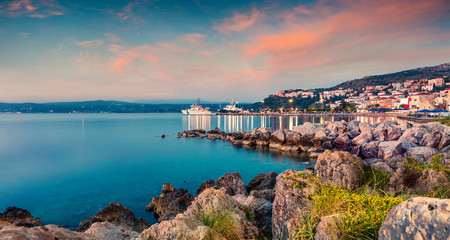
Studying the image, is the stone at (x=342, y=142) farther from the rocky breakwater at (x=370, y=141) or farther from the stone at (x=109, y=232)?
the stone at (x=109, y=232)

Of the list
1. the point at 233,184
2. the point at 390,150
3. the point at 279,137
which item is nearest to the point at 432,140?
the point at 390,150

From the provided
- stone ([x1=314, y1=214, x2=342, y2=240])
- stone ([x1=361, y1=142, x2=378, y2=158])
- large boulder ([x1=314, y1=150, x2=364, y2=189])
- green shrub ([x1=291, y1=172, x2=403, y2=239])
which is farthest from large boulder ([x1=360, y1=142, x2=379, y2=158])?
stone ([x1=314, y1=214, x2=342, y2=240])

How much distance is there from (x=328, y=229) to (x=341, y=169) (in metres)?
3.33

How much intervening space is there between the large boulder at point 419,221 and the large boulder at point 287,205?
58.0 inches

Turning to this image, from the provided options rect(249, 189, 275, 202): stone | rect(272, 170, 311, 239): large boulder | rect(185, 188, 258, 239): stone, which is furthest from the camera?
rect(249, 189, 275, 202): stone

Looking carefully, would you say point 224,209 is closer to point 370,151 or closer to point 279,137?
point 370,151

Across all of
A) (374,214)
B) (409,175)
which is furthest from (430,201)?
(409,175)

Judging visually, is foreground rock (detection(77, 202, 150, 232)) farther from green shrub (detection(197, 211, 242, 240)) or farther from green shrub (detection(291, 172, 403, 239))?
green shrub (detection(291, 172, 403, 239))

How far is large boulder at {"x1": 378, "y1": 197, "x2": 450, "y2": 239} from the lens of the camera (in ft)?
5.86

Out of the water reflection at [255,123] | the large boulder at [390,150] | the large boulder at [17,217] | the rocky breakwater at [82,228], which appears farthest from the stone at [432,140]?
the water reflection at [255,123]

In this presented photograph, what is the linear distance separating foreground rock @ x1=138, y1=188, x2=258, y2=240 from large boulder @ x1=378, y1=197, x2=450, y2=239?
197cm

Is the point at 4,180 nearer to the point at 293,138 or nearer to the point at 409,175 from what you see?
the point at 409,175

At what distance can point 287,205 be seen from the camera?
390 centimetres

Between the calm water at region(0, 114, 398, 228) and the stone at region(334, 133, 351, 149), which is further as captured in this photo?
the stone at region(334, 133, 351, 149)
